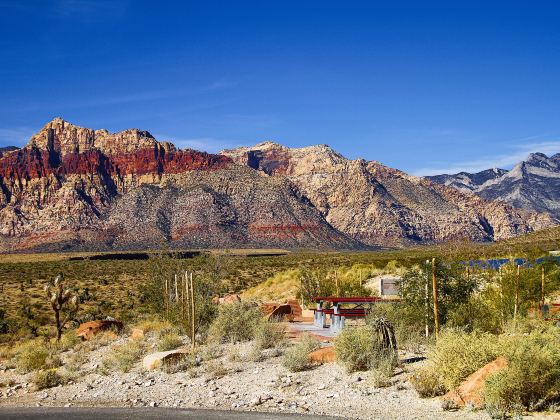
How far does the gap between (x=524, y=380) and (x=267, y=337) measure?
8.59 m

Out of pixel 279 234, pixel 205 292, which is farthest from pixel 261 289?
pixel 279 234

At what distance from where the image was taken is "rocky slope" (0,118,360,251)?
522ft

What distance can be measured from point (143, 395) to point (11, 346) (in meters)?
12.7

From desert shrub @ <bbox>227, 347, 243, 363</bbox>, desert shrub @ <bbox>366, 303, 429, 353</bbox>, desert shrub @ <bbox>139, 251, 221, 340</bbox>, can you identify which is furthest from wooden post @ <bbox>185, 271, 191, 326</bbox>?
desert shrub @ <bbox>366, 303, 429, 353</bbox>

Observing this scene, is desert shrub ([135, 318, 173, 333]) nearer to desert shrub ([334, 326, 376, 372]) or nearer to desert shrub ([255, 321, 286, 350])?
desert shrub ([255, 321, 286, 350])

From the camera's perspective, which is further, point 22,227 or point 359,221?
point 359,221

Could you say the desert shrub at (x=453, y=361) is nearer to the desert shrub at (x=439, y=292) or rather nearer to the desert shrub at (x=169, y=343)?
the desert shrub at (x=439, y=292)

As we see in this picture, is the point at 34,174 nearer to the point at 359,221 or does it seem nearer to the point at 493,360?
the point at 359,221

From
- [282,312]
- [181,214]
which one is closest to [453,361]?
[282,312]

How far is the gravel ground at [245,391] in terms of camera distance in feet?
41.6

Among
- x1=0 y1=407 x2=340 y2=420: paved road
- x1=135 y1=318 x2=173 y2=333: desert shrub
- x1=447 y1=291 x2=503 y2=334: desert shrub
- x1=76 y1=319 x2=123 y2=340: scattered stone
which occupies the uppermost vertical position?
x1=447 y1=291 x2=503 y2=334: desert shrub

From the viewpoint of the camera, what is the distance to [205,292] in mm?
24156

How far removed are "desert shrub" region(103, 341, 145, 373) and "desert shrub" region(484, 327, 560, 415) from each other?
32.3 ft

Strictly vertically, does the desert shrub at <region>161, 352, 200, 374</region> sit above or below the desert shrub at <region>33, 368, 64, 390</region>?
above
